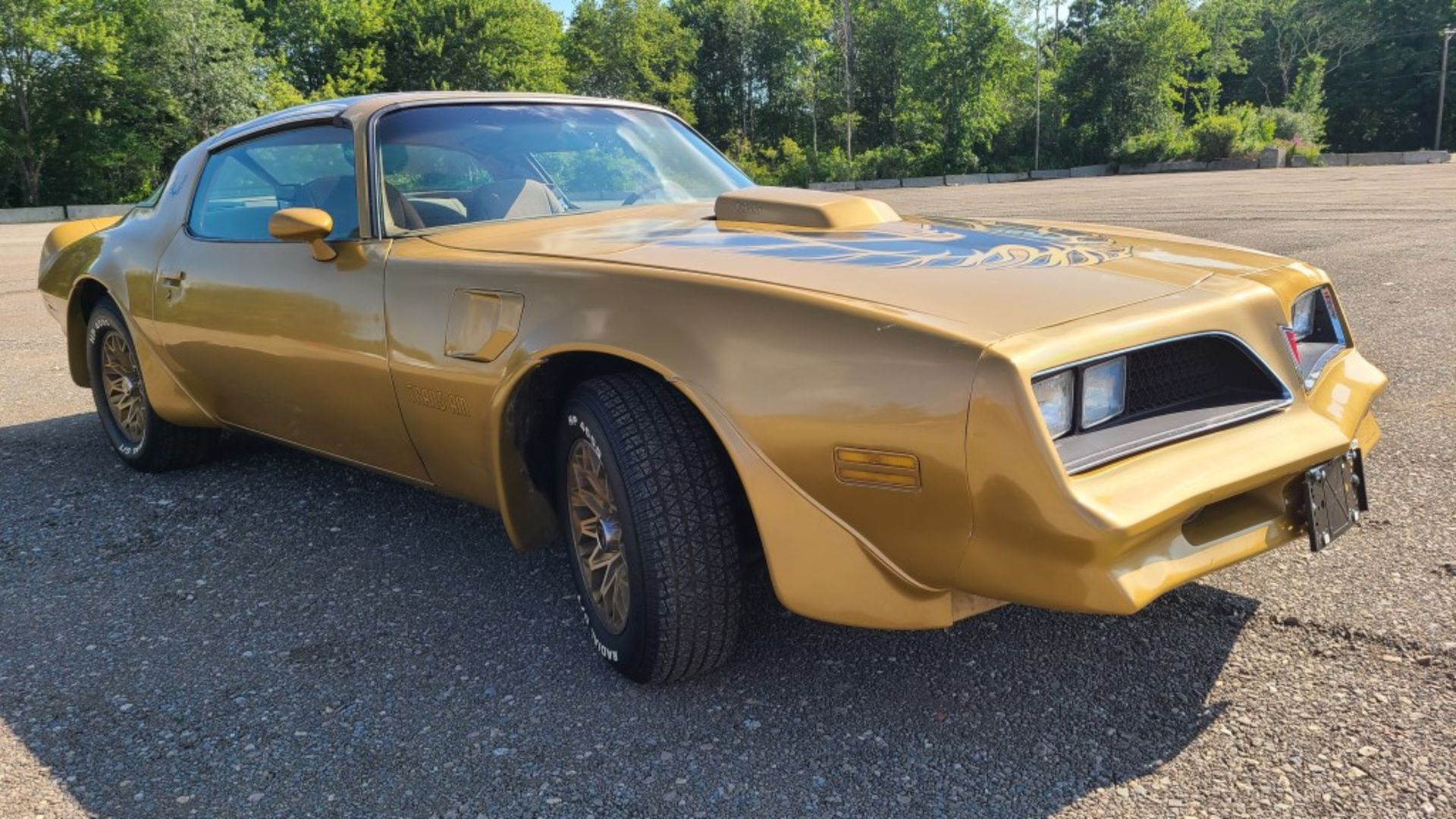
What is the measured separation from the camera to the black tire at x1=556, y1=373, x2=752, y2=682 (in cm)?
207

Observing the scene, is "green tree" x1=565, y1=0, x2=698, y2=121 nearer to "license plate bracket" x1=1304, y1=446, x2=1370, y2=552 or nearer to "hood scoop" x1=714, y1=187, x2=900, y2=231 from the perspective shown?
"hood scoop" x1=714, y1=187, x2=900, y2=231

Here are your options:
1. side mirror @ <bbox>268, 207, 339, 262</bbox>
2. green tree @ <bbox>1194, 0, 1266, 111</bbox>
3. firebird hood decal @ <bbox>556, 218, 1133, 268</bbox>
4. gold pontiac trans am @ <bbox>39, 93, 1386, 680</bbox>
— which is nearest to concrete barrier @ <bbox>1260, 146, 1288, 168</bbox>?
green tree @ <bbox>1194, 0, 1266, 111</bbox>

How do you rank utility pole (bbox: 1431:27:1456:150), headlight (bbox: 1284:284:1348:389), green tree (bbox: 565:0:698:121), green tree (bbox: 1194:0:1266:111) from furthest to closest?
green tree (bbox: 565:0:698:121)
green tree (bbox: 1194:0:1266:111)
utility pole (bbox: 1431:27:1456:150)
headlight (bbox: 1284:284:1348:389)

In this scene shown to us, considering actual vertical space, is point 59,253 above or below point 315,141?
below

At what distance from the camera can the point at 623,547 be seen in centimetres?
217

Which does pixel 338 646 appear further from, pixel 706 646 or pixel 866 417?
pixel 866 417

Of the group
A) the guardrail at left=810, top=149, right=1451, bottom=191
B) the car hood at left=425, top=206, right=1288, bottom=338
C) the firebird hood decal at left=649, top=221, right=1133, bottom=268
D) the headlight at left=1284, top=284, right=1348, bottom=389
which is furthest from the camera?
the guardrail at left=810, top=149, right=1451, bottom=191

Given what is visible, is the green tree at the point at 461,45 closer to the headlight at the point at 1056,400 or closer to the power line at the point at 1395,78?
the power line at the point at 1395,78

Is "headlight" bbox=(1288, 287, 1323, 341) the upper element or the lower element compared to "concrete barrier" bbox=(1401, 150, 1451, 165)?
upper

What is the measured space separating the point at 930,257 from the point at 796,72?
2353 inches

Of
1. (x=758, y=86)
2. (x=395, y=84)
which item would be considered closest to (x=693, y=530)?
(x=395, y=84)

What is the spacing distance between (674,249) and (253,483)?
2.44m

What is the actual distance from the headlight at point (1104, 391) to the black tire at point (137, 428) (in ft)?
11.2

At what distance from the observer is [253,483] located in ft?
13.1
